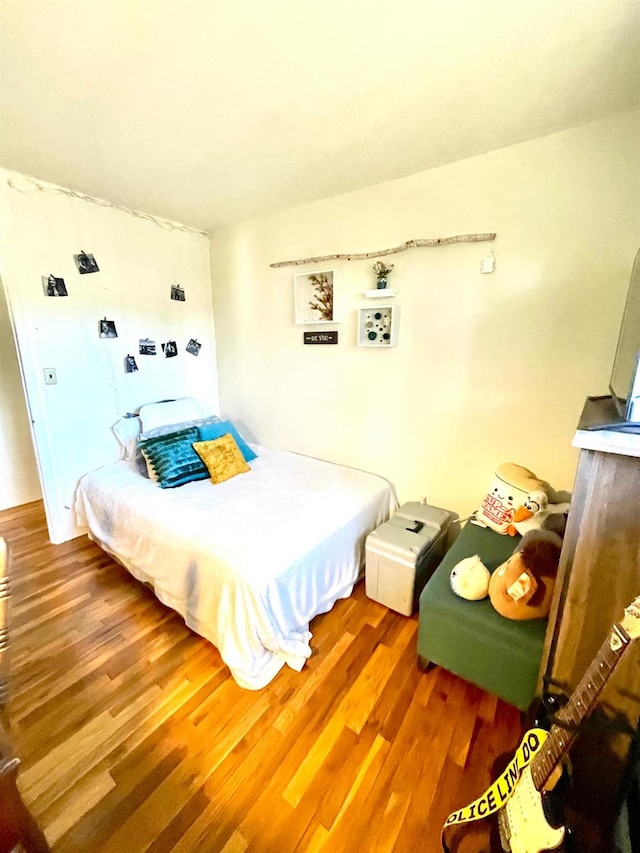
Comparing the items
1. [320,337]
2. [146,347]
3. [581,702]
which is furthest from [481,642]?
[146,347]

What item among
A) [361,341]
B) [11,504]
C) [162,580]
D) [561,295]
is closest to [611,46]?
[561,295]

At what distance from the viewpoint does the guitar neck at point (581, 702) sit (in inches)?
26.8

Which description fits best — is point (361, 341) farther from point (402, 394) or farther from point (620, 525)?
point (620, 525)

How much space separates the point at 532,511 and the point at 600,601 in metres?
0.82

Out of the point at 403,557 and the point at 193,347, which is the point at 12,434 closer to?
the point at 193,347

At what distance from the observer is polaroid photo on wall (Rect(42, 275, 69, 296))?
219cm

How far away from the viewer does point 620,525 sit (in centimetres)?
89

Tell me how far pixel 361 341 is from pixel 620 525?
171 centimetres

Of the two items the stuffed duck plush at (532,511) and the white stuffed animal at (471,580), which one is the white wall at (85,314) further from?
the stuffed duck plush at (532,511)

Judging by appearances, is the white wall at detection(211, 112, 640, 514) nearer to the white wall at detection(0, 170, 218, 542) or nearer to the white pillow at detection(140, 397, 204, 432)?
the white wall at detection(0, 170, 218, 542)

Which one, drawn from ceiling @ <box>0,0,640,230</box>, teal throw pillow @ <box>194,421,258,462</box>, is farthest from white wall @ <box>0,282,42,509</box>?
teal throw pillow @ <box>194,421,258,462</box>

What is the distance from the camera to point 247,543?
1.56 meters

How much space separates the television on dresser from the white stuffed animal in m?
0.71

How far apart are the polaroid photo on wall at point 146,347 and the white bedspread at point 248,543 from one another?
36.2 inches
